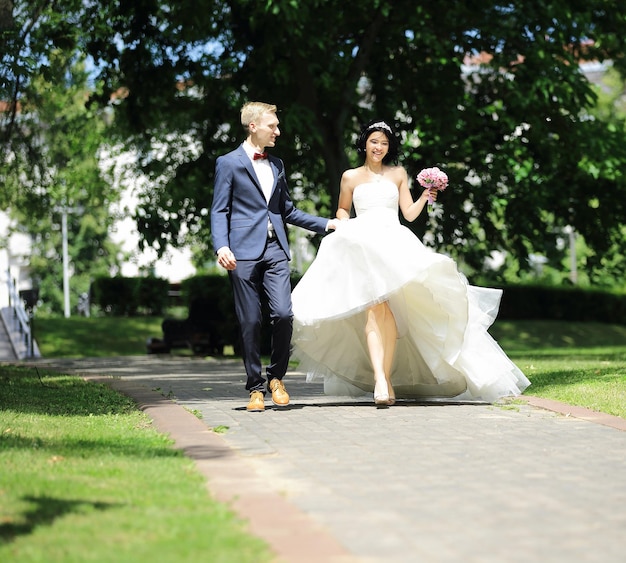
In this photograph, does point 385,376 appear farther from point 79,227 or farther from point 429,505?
point 79,227

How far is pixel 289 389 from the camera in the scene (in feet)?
40.0

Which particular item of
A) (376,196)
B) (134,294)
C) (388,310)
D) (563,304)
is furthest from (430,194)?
(563,304)

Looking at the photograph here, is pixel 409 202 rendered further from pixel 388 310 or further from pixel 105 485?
pixel 105 485

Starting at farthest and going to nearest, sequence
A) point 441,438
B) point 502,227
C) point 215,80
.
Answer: point 502,227 → point 215,80 → point 441,438

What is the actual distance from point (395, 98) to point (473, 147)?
1909 mm

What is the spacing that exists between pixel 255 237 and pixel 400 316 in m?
1.59

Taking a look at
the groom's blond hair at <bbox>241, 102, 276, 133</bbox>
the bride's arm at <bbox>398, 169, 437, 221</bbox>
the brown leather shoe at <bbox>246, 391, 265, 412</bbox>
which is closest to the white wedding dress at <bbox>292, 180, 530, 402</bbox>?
the bride's arm at <bbox>398, 169, 437, 221</bbox>

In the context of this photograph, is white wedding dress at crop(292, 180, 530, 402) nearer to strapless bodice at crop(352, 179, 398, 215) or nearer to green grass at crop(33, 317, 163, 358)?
strapless bodice at crop(352, 179, 398, 215)

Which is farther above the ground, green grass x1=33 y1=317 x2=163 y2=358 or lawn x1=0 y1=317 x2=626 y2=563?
green grass x1=33 y1=317 x2=163 y2=358

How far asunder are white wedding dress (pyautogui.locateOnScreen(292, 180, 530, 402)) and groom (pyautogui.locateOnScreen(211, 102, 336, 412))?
1.26 ft

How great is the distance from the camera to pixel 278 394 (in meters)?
9.45

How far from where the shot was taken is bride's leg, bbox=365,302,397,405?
961 cm

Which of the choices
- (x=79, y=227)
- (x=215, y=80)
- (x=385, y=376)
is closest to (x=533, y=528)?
(x=385, y=376)

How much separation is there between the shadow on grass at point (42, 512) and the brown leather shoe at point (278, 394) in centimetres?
427
